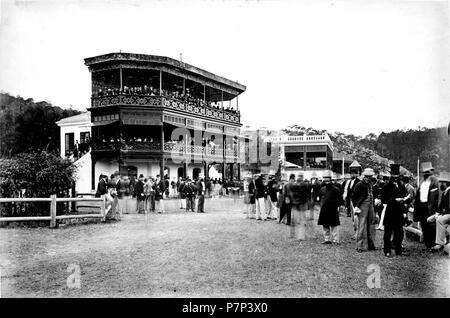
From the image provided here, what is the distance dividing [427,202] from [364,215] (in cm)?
135

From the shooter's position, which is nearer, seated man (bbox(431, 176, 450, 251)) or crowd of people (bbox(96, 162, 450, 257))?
seated man (bbox(431, 176, 450, 251))

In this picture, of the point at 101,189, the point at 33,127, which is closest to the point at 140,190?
the point at 101,189

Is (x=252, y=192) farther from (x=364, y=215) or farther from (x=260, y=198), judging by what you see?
(x=364, y=215)

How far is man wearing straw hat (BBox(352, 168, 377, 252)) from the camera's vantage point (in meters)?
8.89

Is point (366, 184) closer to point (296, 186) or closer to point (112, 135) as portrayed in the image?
point (296, 186)

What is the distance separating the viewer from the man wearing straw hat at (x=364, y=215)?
889cm

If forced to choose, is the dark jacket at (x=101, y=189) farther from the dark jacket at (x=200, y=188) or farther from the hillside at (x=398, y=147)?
the hillside at (x=398, y=147)

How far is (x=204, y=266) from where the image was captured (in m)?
7.07

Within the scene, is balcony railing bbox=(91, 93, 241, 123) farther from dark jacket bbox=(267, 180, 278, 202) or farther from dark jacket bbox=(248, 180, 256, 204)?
dark jacket bbox=(267, 180, 278, 202)

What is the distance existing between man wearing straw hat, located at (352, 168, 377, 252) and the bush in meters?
9.69

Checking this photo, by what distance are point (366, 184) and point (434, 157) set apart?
923cm

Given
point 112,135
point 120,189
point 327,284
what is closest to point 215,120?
point 112,135

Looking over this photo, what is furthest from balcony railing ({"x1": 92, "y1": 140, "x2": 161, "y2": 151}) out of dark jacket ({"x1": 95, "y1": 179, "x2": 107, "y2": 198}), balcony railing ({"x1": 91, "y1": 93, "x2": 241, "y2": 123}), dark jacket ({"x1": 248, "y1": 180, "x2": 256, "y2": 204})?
dark jacket ({"x1": 248, "y1": 180, "x2": 256, "y2": 204})

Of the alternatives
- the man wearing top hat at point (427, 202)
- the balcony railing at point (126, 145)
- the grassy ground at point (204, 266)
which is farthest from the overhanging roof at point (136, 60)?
the man wearing top hat at point (427, 202)
